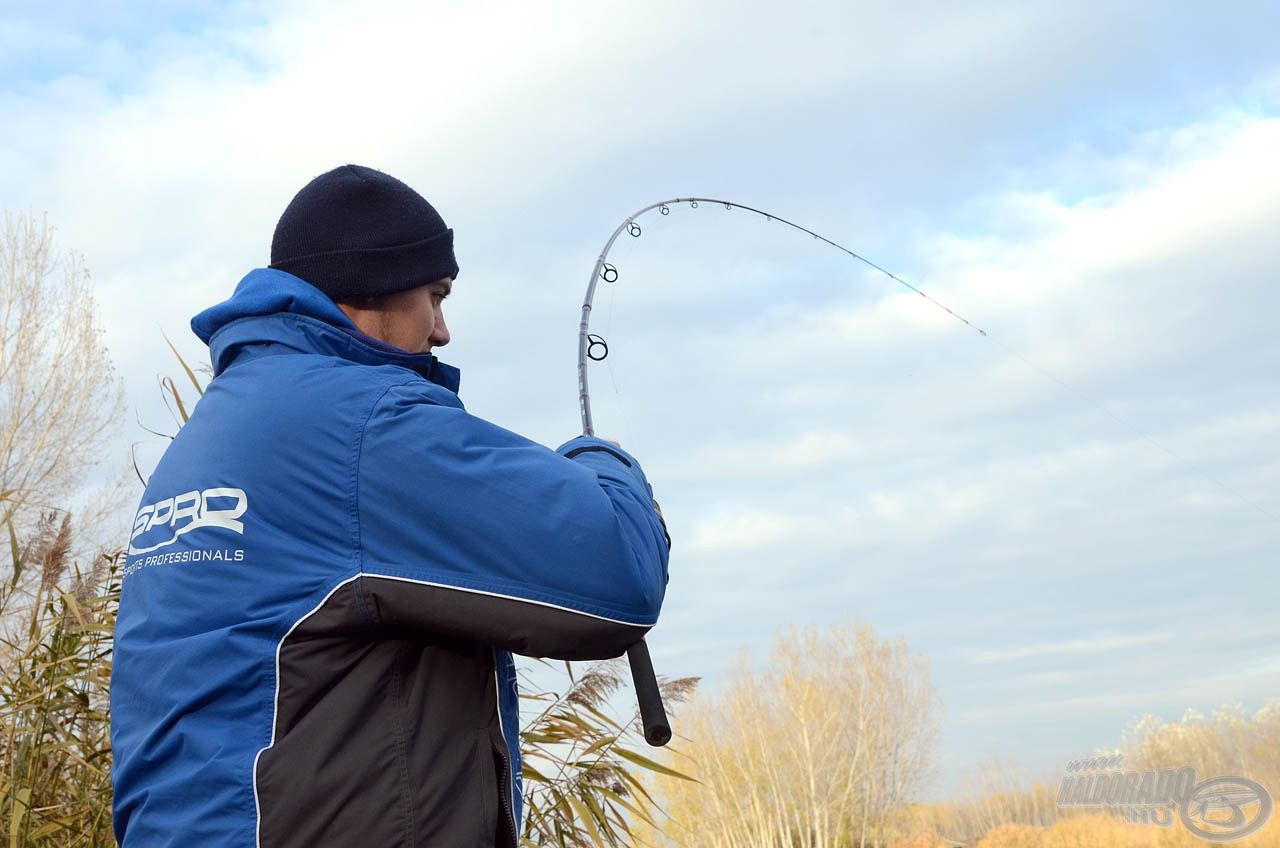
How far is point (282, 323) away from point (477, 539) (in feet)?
1.49

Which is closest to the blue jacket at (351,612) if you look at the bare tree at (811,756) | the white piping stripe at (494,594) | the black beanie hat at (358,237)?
the white piping stripe at (494,594)

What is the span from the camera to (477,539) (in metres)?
1.56

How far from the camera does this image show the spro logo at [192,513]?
1.59m

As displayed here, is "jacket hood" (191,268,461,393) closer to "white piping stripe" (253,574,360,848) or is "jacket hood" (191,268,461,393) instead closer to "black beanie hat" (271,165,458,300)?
"black beanie hat" (271,165,458,300)

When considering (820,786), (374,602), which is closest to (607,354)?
(374,602)

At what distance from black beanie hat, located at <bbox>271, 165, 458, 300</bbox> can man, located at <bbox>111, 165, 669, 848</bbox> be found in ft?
0.78

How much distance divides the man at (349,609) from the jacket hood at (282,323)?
0.06m

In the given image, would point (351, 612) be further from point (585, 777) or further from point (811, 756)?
point (811, 756)

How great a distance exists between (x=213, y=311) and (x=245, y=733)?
62 cm

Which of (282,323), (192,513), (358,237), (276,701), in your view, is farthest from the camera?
(358,237)

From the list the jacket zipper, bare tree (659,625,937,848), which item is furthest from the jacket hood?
bare tree (659,625,937,848)

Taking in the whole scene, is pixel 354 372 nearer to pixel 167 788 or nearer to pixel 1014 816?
pixel 167 788

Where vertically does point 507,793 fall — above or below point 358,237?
below

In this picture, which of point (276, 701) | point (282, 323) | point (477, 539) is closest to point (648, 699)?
point (477, 539)
